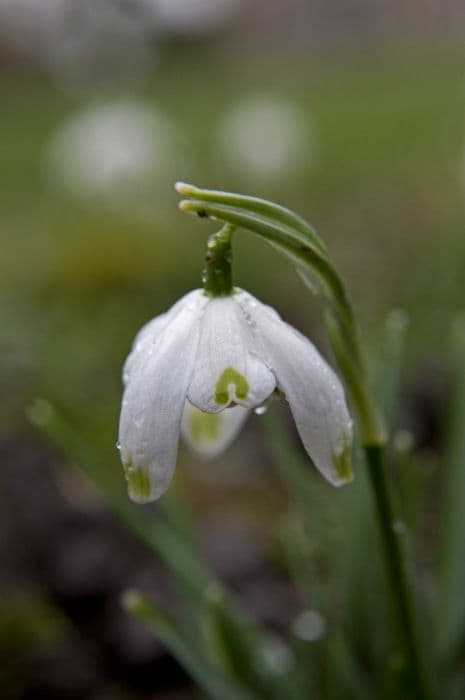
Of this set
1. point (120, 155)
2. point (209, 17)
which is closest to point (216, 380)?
point (120, 155)

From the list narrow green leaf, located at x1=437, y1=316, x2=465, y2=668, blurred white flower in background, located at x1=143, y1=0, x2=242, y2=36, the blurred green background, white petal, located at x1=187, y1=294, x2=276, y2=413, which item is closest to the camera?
white petal, located at x1=187, y1=294, x2=276, y2=413

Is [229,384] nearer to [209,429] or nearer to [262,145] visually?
[209,429]

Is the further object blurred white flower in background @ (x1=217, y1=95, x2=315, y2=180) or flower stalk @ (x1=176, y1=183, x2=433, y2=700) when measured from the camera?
blurred white flower in background @ (x1=217, y1=95, x2=315, y2=180)

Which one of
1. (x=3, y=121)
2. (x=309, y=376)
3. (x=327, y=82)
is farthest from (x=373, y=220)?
(x=327, y=82)

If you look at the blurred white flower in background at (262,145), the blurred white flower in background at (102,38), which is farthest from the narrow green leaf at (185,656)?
the blurred white flower in background at (262,145)

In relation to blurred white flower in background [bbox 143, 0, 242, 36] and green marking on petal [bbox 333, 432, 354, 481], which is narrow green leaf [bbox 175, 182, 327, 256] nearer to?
green marking on petal [bbox 333, 432, 354, 481]

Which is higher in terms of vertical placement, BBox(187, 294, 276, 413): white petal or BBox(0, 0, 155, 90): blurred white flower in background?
BBox(0, 0, 155, 90): blurred white flower in background

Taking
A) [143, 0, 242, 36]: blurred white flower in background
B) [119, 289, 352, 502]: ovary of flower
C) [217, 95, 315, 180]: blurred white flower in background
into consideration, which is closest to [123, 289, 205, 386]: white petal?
[119, 289, 352, 502]: ovary of flower
